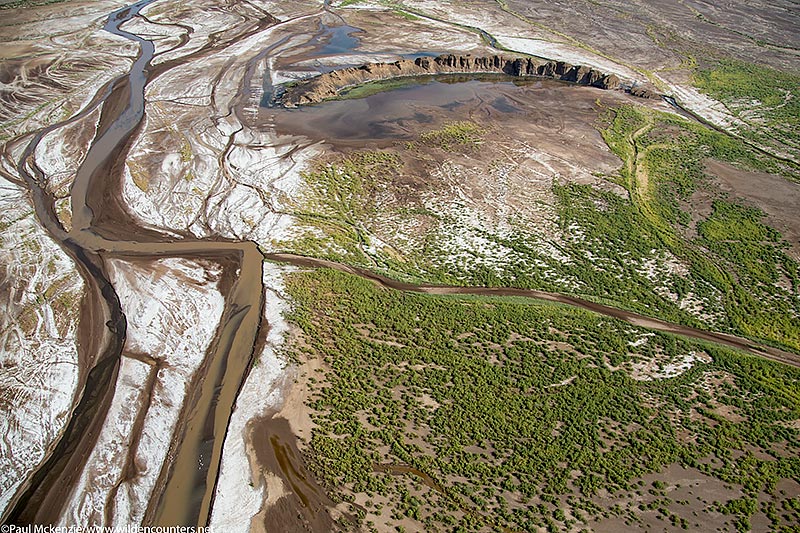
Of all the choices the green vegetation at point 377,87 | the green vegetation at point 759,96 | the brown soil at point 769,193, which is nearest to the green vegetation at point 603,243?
the brown soil at point 769,193

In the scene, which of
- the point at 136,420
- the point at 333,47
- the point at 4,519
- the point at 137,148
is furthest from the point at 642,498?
the point at 333,47

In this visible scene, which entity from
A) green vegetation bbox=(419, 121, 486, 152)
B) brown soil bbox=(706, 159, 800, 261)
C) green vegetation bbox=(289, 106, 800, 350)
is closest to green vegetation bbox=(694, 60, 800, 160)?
brown soil bbox=(706, 159, 800, 261)

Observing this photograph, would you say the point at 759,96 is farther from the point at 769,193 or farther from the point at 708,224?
the point at 708,224

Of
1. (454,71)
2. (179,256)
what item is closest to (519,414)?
(179,256)

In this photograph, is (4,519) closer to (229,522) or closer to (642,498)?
(229,522)

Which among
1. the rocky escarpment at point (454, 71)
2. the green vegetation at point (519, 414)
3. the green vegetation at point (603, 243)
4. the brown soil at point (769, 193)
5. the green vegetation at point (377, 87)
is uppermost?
the rocky escarpment at point (454, 71)

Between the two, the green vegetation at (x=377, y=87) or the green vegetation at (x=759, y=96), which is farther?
the green vegetation at (x=377, y=87)

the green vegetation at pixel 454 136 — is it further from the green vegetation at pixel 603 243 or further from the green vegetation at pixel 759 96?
the green vegetation at pixel 759 96
